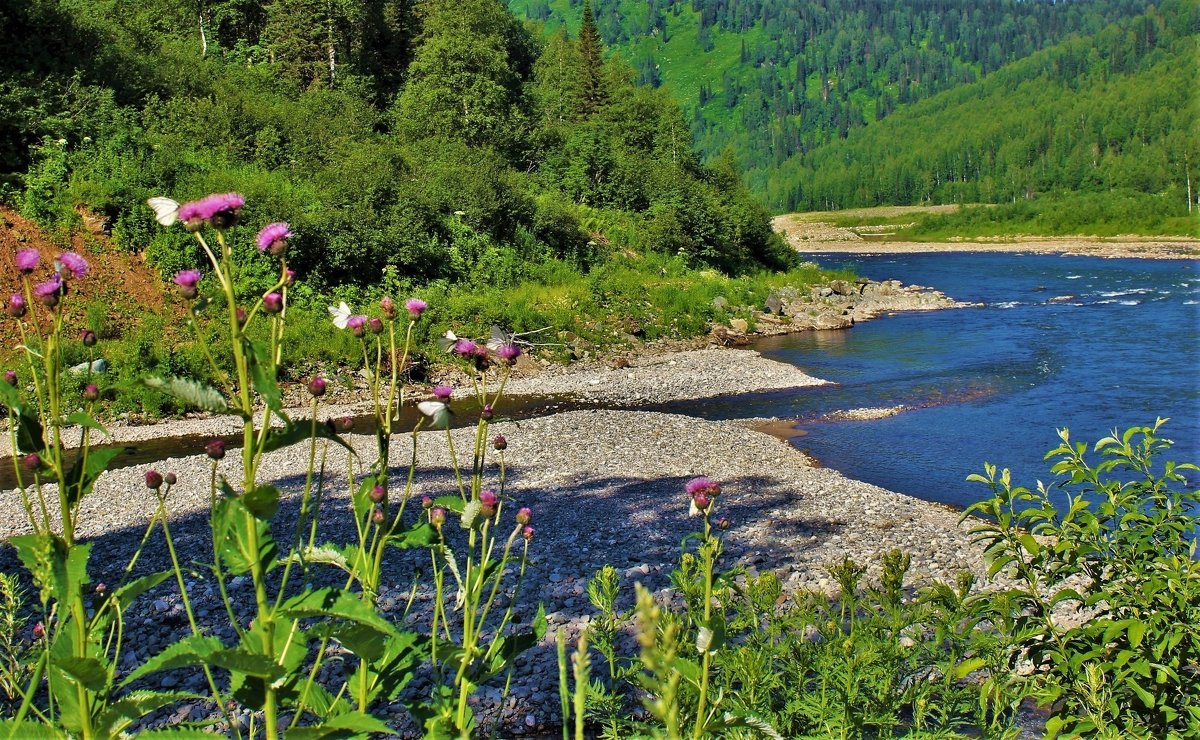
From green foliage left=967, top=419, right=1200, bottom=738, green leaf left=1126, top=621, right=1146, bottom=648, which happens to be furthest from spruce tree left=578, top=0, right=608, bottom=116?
green leaf left=1126, top=621, right=1146, bottom=648

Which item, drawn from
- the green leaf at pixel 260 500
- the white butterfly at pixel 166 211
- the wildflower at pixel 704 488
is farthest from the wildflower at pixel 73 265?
the wildflower at pixel 704 488

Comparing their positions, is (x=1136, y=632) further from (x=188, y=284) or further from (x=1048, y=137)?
(x=1048, y=137)

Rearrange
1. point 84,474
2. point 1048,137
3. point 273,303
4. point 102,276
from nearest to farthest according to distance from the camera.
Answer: point 273,303 → point 84,474 → point 102,276 → point 1048,137

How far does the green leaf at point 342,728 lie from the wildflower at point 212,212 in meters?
1.19

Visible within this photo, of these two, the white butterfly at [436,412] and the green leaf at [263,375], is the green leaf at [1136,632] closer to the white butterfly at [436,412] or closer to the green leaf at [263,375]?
the white butterfly at [436,412]

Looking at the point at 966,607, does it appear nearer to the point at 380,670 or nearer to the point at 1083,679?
the point at 1083,679

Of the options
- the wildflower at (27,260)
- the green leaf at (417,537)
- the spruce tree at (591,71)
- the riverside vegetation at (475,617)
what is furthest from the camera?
the spruce tree at (591,71)

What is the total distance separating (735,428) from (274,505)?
50.2 feet

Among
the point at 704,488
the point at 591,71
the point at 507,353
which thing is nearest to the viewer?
the point at 507,353

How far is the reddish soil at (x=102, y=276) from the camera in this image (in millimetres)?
19970

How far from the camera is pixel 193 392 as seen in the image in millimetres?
2160

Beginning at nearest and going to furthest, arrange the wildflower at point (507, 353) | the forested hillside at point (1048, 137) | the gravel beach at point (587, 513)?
the wildflower at point (507, 353) < the gravel beach at point (587, 513) < the forested hillside at point (1048, 137)

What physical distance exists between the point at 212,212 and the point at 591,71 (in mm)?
43425

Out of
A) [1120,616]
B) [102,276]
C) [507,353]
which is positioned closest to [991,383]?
[1120,616]
